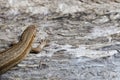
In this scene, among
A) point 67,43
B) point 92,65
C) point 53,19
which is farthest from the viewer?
point 53,19

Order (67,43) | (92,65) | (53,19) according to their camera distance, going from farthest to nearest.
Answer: (53,19)
(67,43)
(92,65)

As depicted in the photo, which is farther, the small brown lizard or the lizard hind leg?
the lizard hind leg

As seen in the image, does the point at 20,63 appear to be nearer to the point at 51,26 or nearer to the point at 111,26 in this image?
the point at 51,26

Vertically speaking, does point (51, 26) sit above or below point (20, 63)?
above

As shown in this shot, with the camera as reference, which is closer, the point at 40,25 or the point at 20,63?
Answer: the point at 20,63

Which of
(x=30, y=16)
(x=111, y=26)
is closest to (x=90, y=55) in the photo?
(x=111, y=26)

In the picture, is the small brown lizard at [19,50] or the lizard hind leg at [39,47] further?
the lizard hind leg at [39,47]
